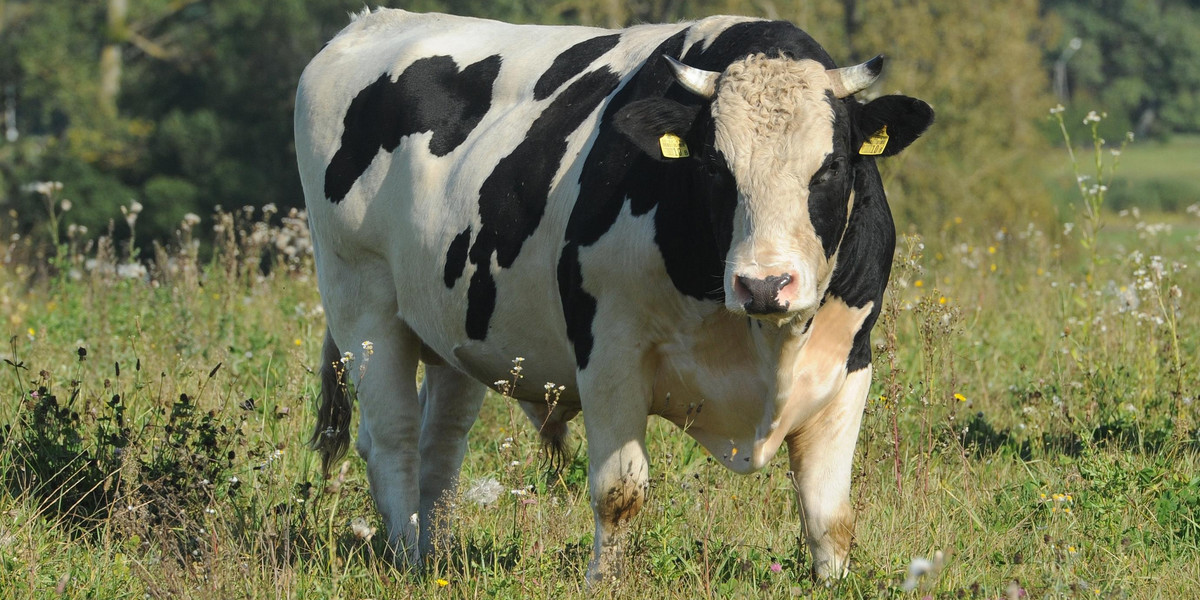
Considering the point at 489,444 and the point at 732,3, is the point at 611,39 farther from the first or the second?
the point at 732,3

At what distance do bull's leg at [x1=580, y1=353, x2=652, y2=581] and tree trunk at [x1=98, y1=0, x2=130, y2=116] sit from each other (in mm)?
39774

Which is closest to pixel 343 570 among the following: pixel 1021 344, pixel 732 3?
pixel 1021 344

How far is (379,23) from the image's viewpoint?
6.82 m

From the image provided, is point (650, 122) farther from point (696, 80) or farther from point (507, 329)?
point (507, 329)

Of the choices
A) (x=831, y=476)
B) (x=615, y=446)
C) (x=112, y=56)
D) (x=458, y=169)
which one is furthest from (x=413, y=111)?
(x=112, y=56)

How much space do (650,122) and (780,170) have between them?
501mm

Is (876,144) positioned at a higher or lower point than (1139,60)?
higher

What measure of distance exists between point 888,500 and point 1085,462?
0.82 metres

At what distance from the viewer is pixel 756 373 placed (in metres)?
4.53

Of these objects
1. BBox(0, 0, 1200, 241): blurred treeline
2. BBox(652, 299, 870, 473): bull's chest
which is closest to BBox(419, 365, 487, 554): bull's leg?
BBox(652, 299, 870, 473): bull's chest

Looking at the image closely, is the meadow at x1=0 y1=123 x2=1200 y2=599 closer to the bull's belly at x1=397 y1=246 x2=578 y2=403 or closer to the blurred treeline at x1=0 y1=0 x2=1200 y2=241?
the bull's belly at x1=397 y1=246 x2=578 y2=403

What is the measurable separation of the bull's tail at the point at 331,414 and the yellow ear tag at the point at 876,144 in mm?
2551

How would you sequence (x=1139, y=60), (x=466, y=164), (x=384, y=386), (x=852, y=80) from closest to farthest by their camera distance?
(x=852, y=80), (x=466, y=164), (x=384, y=386), (x=1139, y=60)

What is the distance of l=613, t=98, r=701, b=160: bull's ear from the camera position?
434 centimetres
